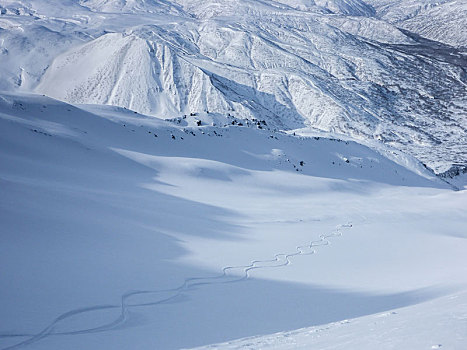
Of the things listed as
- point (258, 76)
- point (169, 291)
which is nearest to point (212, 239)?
point (169, 291)

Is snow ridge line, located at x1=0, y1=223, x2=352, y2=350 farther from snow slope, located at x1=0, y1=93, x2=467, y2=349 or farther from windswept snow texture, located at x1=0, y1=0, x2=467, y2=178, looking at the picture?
windswept snow texture, located at x1=0, y1=0, x2=467, y2=178

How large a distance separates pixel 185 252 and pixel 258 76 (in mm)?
79599

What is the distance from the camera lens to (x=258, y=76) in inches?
3344

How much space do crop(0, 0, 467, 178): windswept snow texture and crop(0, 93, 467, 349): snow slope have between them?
45.4 metres

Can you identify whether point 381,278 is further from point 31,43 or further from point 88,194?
point 31,43

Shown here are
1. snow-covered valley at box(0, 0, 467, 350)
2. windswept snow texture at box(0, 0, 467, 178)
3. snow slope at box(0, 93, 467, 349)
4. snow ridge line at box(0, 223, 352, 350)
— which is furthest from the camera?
windswept snow texture at box(0, 0, 467, 178)

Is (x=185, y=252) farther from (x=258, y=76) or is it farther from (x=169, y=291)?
(x=258, y=76)

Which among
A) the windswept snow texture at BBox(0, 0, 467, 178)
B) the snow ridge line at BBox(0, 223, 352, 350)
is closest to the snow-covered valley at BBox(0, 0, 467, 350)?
the snow ridge line at BBox(0, 223, 352, 350)

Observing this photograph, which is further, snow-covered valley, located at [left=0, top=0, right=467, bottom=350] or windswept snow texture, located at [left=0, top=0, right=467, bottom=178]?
windswept snow texture, located at [left=0, top=0, right=467, bottom=178]

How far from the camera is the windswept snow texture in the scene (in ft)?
229

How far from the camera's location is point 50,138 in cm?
2109

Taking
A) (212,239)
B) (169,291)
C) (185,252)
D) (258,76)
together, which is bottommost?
(212,239)

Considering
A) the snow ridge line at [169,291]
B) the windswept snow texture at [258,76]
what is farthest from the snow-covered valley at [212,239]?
the windswept snow texture at [258,76]

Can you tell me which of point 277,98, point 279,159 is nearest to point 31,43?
point 277,98
